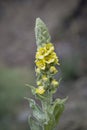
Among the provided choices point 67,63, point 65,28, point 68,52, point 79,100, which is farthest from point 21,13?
point 79,100

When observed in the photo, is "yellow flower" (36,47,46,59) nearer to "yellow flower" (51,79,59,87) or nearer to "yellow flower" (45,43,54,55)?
"yellow flower" (45,43,54,55)

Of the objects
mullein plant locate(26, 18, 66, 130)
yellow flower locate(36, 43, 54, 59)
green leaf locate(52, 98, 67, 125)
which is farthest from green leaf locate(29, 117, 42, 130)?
yellow flower locate(36, 43, 54, 59)

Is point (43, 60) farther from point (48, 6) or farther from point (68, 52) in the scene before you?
point (48, 6)

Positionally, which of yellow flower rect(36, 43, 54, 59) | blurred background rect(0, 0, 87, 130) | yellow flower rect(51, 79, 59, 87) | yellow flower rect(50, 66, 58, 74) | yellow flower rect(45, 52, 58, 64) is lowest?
yellow flower rect(51, 79, 59, 87)

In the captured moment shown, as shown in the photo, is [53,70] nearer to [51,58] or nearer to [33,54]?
[51,58]

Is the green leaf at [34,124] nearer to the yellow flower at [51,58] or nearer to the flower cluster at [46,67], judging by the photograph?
the flower cluster at [46,67]

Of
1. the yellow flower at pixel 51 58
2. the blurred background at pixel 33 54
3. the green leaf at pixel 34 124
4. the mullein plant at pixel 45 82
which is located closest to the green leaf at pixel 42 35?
the mullein plant at pixel 45 82
